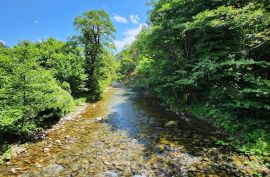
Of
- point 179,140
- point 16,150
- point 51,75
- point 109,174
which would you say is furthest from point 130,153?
point 51,75

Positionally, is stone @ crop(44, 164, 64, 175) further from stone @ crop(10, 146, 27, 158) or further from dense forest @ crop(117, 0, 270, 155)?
dense forest @ crop(117, 0, 270, 155)

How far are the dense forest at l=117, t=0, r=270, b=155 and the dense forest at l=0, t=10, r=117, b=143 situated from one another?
7.38 meters

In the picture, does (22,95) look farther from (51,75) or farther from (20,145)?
(51,75)

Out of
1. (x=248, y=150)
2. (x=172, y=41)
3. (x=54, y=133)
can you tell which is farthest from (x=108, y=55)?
(x=248, y=150)

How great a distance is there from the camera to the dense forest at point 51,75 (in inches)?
332

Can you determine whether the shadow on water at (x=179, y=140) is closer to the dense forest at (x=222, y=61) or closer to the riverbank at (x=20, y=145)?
the dense forest at (x=222, y=61)

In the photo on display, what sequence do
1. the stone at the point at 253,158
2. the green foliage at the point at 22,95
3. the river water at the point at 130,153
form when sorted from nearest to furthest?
1. the river water at the point at 130,153
2. the stone at the point at 253,158
3. the green foliage at the point at 22,95

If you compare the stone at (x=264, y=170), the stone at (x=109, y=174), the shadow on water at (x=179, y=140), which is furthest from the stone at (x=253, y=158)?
the stone at (x=109, y=174)

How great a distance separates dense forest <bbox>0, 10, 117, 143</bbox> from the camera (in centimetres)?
843

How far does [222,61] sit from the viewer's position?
10.6 metres

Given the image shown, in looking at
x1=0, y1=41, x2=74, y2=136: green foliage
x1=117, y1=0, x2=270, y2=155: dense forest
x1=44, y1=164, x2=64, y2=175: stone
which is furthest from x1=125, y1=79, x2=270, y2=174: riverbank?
x1=0, y1=41, x2=74, y2=136: green foliage

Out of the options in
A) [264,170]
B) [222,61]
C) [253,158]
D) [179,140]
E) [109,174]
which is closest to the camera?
[264,170]

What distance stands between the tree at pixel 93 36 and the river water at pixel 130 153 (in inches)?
443

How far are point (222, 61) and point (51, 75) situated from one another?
1096 centimetres
